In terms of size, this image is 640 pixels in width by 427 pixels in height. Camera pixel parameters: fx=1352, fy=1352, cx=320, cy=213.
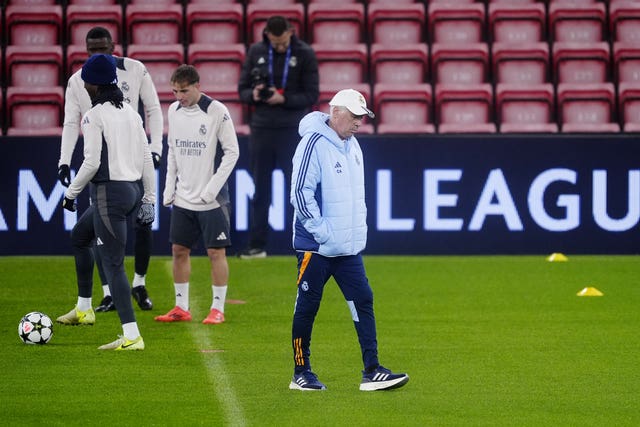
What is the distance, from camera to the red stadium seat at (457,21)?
17016mm

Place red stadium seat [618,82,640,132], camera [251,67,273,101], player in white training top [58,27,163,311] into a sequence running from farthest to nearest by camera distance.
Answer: red stadium seat [618,82,640,132], camera [251,67,273,101], player in white training top [58,27,163,311]

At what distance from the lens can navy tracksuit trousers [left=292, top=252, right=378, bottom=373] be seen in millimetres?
7559

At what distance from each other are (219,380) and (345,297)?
3.01 feet

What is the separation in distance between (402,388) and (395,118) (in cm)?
856

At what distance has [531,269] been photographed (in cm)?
1383

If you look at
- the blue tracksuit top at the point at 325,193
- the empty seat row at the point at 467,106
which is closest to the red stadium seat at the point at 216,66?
the empty seat row at the point at 467,106

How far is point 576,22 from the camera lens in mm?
17188

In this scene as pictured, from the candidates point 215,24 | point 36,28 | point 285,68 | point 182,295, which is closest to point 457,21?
point 215,24

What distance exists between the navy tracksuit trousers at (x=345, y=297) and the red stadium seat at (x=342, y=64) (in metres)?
8.92

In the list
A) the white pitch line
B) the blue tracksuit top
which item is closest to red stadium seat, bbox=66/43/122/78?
the white pitch line

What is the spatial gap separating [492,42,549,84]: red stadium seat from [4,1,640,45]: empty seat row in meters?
0.52

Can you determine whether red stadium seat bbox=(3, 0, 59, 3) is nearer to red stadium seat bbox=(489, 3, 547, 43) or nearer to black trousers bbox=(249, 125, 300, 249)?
black trousers bbox=(249, 125, 300, 249)

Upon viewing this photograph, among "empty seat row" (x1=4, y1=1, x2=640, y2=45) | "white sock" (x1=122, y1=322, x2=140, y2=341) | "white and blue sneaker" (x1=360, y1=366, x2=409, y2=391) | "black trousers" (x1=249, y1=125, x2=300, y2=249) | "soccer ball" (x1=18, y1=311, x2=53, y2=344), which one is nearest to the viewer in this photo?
"white and blue sneaker" (x1=360, y1=366, x2=409, y2=391)

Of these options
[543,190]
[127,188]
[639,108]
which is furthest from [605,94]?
[127,188]
